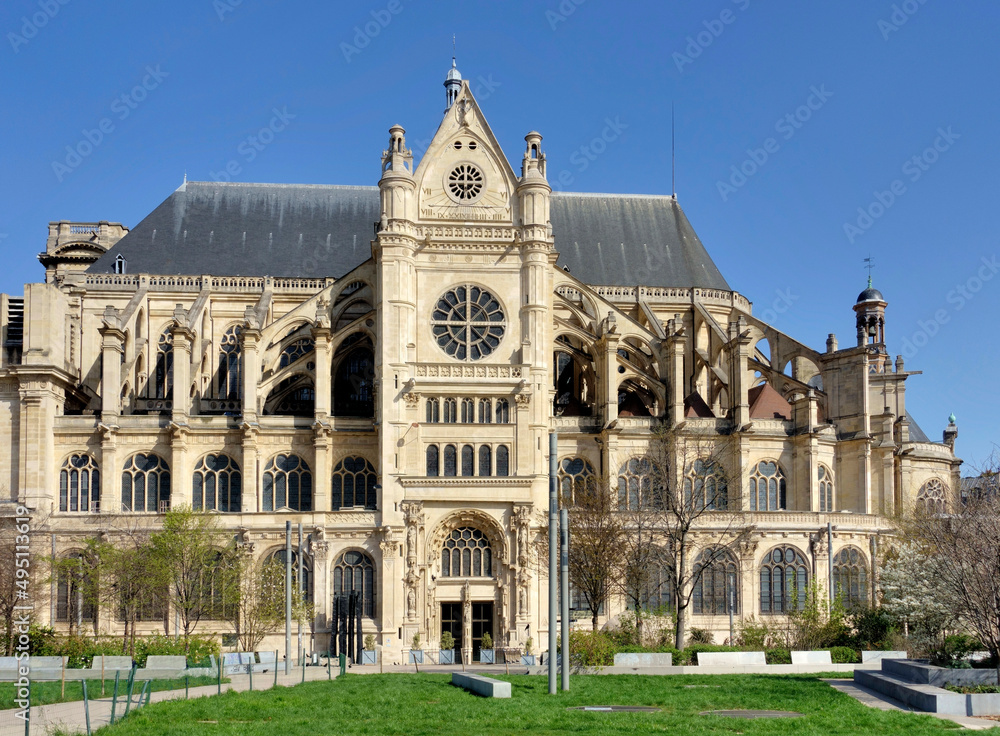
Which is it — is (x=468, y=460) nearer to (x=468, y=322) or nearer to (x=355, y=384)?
(x=468, y=322)

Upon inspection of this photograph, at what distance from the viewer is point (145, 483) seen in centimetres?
5900

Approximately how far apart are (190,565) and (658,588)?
21298mm

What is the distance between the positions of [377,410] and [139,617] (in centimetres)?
1445

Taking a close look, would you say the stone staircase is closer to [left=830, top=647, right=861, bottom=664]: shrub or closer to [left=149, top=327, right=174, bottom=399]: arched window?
[left=830, top=647, right=861, bottom=664]: shrub

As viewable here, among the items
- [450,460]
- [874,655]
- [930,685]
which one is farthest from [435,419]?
[930,685]

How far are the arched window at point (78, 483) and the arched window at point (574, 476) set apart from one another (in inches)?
885

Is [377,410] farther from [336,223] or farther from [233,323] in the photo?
[336,223]

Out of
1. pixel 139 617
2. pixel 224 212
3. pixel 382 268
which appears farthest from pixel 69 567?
pixel 224 212

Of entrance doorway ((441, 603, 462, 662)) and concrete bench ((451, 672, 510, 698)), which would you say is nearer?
concrete bench ((451, 672, 510, 698))

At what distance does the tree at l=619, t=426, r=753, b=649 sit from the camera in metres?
54.7

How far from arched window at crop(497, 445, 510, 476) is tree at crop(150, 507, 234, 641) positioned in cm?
1293

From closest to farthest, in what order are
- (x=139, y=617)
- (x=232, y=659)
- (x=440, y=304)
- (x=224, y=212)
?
(x=232, y=659) < (x=139, y=617) < (x=440, y=304) < (x=224, y=212)

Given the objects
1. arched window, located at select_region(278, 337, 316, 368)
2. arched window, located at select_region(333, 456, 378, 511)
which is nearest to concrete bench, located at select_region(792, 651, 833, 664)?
arched window, located at select_region(333, 456, 378, 511)

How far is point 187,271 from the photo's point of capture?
70750 mm
